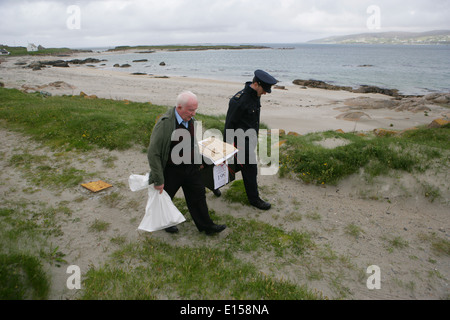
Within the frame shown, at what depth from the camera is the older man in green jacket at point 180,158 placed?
12.1 ft

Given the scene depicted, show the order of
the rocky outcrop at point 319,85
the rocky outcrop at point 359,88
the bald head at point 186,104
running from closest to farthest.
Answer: the bald head at point 186,104
the rocky outcrop at point 359,88
the rocky outcrop at point 319,85

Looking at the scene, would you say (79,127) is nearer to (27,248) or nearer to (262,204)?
(27,248)

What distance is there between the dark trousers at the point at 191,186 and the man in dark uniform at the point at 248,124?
3.63ft

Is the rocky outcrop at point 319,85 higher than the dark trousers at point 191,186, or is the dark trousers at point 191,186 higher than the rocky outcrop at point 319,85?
the rocky outcrop at point 319,85

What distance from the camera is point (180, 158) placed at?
4.03 m

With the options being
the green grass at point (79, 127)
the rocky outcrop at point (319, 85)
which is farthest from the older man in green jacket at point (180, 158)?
the rocky outcrop at point (319, 85)

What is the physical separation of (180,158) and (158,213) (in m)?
0.90

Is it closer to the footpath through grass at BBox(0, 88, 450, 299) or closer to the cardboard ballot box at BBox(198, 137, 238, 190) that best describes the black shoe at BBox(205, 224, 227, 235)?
the footpath through grass at BBox(0, 88, 450, 299)

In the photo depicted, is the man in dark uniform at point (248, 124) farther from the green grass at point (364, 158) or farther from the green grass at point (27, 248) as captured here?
the green grass at point (27, 248)

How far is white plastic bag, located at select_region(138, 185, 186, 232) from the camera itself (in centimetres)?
405

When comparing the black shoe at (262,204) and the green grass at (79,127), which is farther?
the green grass at (79,127)

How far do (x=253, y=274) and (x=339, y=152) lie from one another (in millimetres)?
4182

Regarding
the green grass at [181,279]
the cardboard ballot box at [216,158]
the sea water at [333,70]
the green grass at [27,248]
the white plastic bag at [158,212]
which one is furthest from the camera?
the sea water at [333,70]

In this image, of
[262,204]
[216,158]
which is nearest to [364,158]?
[262,204]
